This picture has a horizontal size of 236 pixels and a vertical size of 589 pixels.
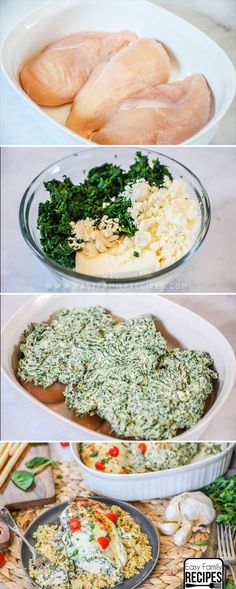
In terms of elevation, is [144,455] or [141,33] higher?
[141,33]

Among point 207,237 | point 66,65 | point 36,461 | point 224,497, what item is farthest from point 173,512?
point 66,65

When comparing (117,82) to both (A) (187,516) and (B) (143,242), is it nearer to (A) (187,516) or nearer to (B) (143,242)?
(B) (143,242)

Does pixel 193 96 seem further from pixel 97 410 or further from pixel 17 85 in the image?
pixel 97 410

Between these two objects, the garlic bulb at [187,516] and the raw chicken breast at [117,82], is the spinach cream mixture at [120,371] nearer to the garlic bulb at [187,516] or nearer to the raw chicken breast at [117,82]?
the garlic bulb at [187,516]

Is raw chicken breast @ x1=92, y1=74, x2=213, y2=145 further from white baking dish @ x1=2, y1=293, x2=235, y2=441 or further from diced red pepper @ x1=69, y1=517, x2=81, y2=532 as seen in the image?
diced red pepper @ x1=69, y1=517, x2=81, y2=532

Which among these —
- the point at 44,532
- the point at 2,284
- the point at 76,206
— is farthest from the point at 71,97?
the point at 44,532

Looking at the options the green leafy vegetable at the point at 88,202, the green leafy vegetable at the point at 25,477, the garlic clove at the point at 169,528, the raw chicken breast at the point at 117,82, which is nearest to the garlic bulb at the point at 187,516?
the garlic clove at the point at 169,528
